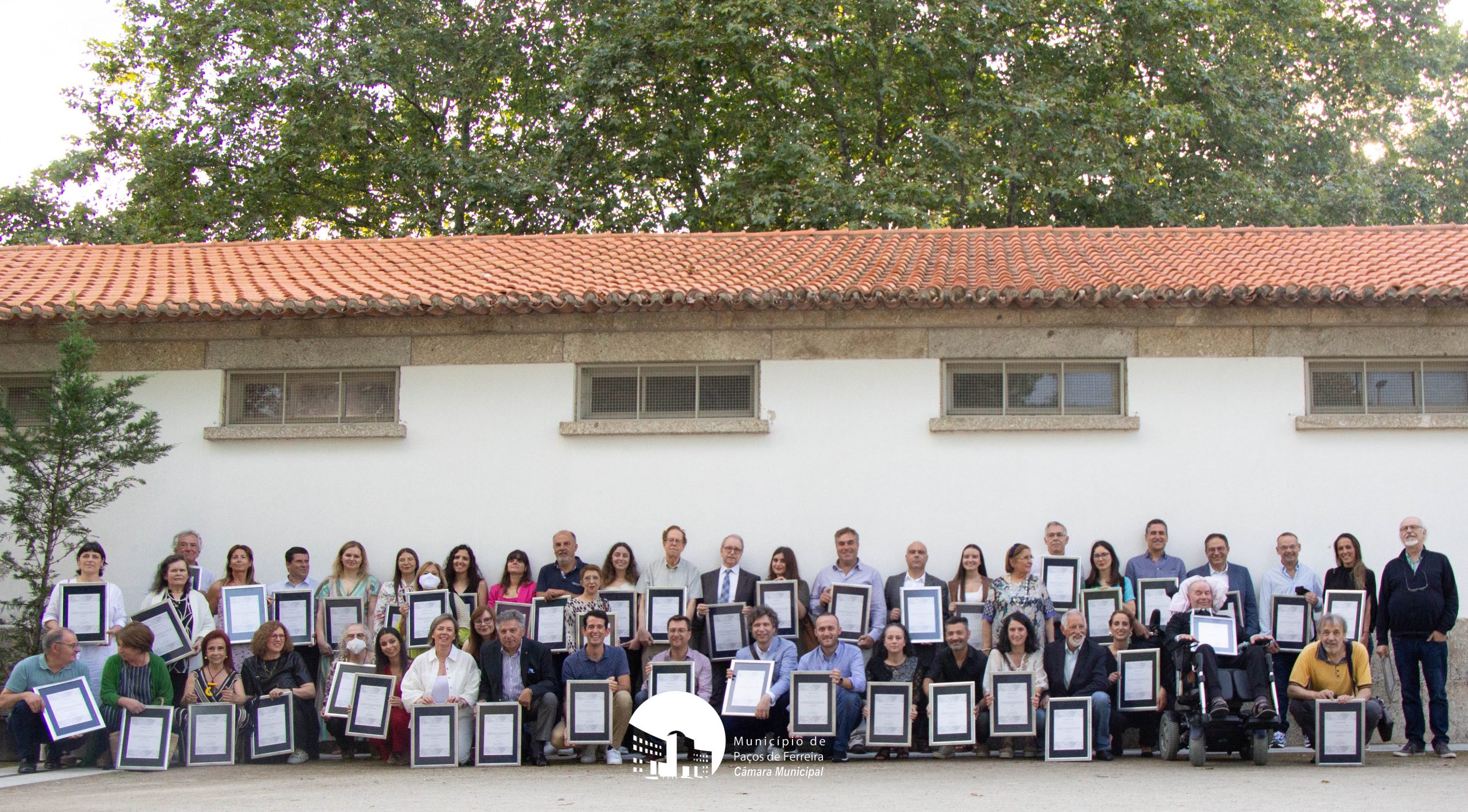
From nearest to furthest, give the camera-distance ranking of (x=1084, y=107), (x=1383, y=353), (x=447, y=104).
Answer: (x=1383, y=353) < (x=1084, y=107) < (x=447, y=104)

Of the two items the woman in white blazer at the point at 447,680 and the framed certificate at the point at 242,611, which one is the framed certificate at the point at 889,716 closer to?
the woman in white blazer at the point at 447,680

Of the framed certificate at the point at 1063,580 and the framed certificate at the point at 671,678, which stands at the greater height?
the framed certificate at the point at 1063,580

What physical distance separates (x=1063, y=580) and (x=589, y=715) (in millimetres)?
3297

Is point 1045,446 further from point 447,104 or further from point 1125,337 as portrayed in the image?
point 447,104

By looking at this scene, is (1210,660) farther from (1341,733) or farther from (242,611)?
(242,611)

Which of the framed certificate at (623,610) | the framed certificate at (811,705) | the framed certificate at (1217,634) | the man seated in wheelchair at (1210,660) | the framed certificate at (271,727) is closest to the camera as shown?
the man seated in wheelchair at (1210,660)

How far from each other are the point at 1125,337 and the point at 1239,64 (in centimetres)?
1128

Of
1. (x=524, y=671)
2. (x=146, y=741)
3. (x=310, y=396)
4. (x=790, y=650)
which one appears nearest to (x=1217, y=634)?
(x=790, y=650)

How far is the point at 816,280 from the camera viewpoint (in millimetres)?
10164

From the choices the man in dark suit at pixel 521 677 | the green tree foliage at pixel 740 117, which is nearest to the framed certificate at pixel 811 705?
the man in dark suit at pixel 521 677

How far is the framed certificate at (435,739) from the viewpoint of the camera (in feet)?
27.0

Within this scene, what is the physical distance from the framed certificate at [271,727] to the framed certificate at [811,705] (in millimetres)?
3167

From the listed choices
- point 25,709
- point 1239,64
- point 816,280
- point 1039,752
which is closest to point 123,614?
point 25,709

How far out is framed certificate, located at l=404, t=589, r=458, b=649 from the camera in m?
9.00
